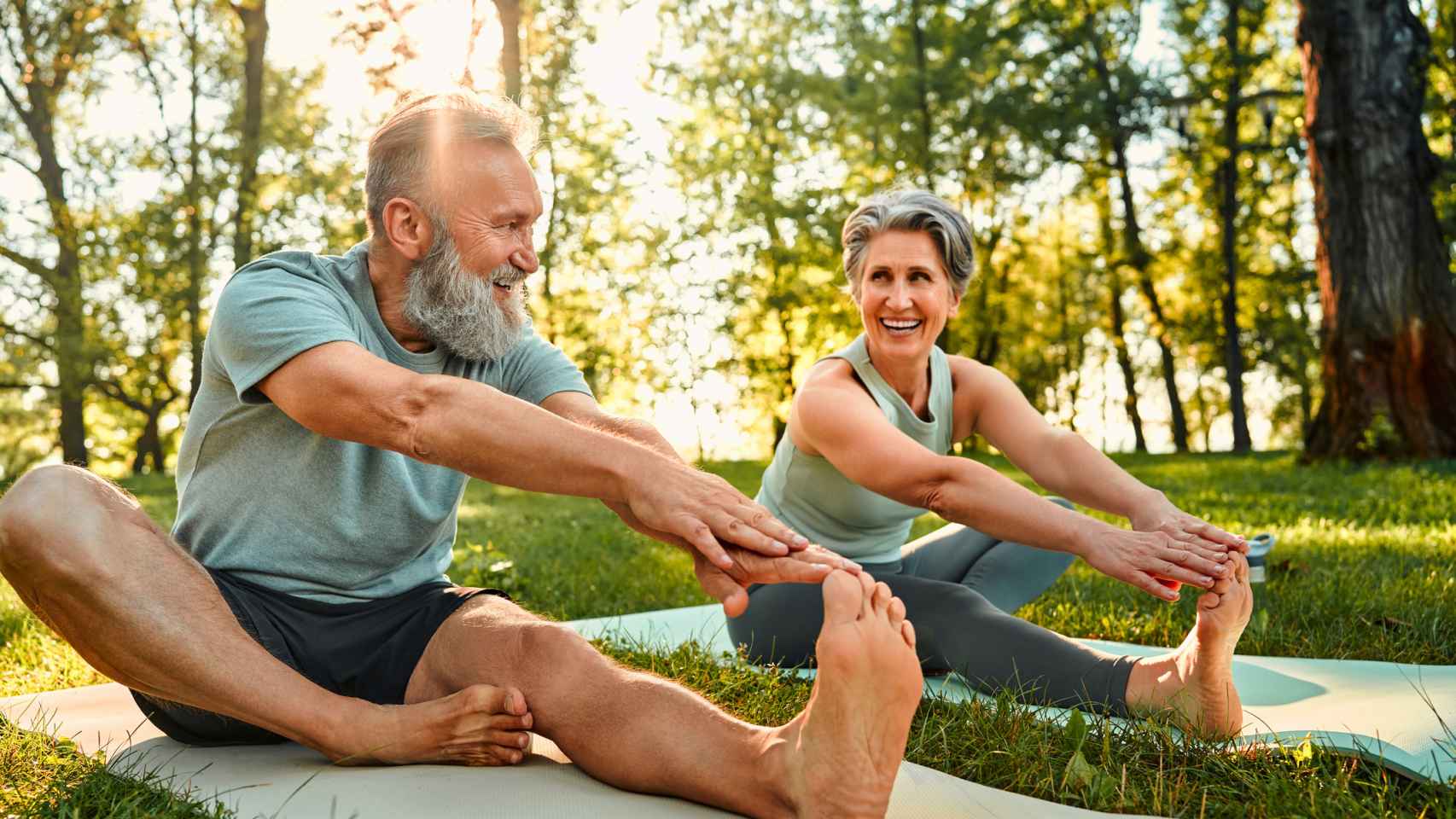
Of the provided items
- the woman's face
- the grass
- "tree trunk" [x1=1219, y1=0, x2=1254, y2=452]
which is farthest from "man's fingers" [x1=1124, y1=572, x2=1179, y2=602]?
"tree trunk" [x1=1219, y1=0, x2=1254, y2=452]

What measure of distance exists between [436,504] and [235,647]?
0.59 m

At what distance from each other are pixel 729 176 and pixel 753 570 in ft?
73.4

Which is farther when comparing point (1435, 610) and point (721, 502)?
point (1435, 610)

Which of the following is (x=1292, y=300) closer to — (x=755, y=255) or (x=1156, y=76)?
(x=1156, y=76)

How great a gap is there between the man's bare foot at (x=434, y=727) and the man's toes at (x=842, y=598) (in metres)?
0.77

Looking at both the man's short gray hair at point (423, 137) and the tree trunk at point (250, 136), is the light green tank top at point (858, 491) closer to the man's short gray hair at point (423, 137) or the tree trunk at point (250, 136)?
the man's short gray hair at point (423, 137)

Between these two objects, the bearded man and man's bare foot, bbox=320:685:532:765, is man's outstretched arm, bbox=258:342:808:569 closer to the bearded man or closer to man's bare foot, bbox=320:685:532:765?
the bearded man

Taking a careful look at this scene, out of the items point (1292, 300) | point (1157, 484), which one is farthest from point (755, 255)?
point (1157, 484)

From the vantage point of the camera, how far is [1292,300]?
2542cm

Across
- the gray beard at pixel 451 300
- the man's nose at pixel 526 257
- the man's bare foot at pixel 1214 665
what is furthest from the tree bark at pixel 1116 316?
the gray beard at pixel 451 300

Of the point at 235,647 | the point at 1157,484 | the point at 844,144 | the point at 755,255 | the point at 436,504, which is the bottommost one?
the point at 1157,484

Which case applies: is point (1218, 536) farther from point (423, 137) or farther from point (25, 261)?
point (25, 261)

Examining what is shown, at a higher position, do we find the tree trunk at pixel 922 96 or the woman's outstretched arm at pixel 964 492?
the tree trunk at pixel 922 96

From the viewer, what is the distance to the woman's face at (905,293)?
339 centimetres
